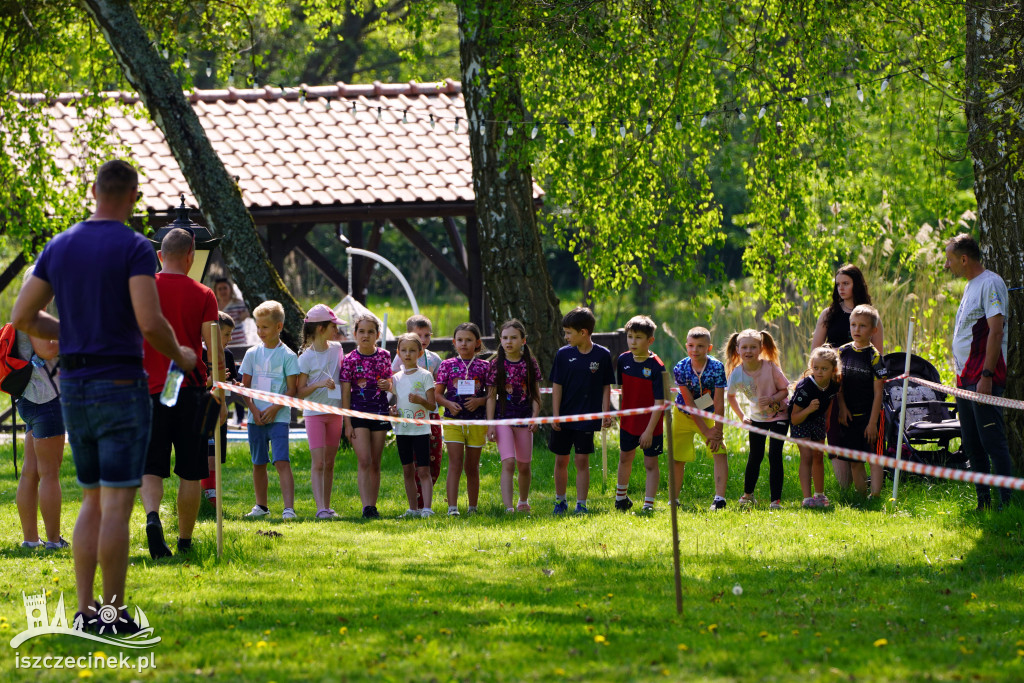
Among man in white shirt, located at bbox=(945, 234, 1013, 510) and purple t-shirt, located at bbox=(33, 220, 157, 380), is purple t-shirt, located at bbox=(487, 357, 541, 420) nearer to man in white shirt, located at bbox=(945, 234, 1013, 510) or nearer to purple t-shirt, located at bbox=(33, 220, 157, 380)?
man in white shirt, located at bbox=(945, 234, 1013, 510)

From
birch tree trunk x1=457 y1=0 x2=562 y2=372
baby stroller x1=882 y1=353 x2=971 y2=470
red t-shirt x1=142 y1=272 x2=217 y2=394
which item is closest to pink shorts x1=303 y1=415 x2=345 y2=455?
red t-shirt x1=142 y1=272 x2=217 y2=394

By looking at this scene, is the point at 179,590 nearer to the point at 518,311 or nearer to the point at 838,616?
the point at 838,616

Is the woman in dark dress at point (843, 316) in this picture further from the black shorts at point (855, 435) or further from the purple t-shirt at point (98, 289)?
the purple t-shirt at point (98, 289)

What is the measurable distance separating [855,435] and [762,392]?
0.84 m

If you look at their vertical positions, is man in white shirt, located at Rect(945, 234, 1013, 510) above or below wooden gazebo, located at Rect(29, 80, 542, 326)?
below

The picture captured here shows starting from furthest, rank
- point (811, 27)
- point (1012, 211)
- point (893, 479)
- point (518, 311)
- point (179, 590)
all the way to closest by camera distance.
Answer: point (518, 311) → point (811, 27) → point (893, 479) → point (1012, 211) → point (179, 590)

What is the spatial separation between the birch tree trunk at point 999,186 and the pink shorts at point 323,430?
5107 mm

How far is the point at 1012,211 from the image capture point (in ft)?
29.2

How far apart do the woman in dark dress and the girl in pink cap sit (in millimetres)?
3956

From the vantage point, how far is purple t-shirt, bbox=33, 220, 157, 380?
16.5 feet

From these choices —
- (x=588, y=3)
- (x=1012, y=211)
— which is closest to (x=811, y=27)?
(x=588, y=3)

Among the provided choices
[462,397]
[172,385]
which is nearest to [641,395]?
[462,397]

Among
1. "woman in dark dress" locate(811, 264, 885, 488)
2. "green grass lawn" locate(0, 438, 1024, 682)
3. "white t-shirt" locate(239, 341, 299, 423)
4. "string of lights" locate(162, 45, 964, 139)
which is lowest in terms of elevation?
"green grass lawn" locate(0, 438, 1024, 682)

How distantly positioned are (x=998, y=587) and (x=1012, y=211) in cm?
357
